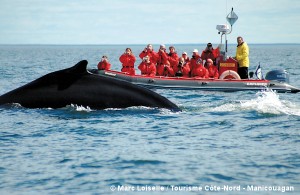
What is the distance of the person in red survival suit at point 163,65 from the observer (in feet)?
91.7

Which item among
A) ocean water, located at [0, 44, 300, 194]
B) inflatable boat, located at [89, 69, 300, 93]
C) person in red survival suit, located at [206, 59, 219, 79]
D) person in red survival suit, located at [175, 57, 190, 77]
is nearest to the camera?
ocean water, located at [0, 44, 300, 194]

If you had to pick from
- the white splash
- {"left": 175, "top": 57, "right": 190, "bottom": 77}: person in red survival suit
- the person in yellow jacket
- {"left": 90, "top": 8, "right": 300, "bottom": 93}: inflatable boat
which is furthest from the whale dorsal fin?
the person in yellow jacket

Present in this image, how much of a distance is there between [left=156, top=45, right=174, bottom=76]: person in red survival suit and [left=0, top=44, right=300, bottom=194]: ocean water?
32.7 ft


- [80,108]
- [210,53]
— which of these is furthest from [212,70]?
[80,108]

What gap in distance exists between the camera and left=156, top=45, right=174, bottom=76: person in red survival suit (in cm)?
2794

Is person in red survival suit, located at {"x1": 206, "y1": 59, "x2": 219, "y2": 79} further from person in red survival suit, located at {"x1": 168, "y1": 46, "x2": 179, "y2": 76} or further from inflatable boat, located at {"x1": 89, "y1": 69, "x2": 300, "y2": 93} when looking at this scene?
person in red survival suit, located at {"x1": 168, "y1": 46, "x2": 179, "y2": 76}

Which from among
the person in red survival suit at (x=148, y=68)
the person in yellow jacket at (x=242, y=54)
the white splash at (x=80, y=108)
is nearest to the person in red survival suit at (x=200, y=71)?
the person in yellow jacket at (x=242, y=54)

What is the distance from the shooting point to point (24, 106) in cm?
1468

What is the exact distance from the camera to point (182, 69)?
27.3 m

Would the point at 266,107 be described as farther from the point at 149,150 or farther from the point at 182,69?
the point at 182,69

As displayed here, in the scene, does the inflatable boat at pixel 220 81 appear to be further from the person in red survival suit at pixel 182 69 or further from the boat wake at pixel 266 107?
the boat wake at pixel 266 107

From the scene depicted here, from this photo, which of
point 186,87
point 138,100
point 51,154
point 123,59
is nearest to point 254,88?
point 186,87

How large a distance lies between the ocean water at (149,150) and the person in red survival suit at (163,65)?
32.7ft

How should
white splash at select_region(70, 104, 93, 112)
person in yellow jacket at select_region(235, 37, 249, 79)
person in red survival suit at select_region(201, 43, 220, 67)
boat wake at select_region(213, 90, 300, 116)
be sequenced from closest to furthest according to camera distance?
1. white splash at select_region(70, 104, 93, 112)
2. boat wake at select_region(213, 90, 300, 116)
3. person in yellow jacket at select_region(235, 37, 249, 79)
4. person in red survival suit at select_region(201, 43, 220, 67)
